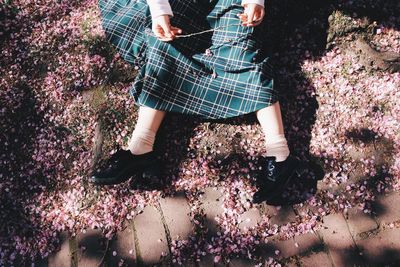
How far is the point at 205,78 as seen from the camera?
9.50 ft

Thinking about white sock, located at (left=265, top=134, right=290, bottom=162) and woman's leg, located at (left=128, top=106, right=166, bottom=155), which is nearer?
white sock, located at (left=265, top=134, right=290, bottom=162)

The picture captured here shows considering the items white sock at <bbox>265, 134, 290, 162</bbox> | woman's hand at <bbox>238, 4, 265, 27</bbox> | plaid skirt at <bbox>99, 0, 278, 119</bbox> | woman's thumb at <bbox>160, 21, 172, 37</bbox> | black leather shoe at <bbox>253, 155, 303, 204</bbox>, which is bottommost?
black leather shoe at <bbox>253, 155, 303, 204</bbox>

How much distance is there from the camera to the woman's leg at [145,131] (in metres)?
2.83

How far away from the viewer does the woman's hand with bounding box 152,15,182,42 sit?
274 cm

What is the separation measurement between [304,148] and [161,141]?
117 cm

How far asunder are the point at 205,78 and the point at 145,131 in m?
0.62

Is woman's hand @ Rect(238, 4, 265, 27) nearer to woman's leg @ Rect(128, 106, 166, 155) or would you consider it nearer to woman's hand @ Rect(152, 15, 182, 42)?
woman's hand @ Rect(152, 15, 182, 42)

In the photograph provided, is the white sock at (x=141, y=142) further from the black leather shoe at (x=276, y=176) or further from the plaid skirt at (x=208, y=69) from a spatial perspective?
the black leather shoe at (x=276, y=176)

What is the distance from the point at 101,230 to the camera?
9.43ft

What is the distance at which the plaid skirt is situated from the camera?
281 centimetres

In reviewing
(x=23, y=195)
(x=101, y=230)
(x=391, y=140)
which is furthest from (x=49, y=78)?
(x=391, y=140)

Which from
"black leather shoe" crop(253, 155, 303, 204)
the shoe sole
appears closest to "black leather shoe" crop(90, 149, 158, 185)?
the shoe sole

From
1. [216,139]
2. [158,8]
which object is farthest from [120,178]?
[158,8]

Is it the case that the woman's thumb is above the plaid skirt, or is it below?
above
